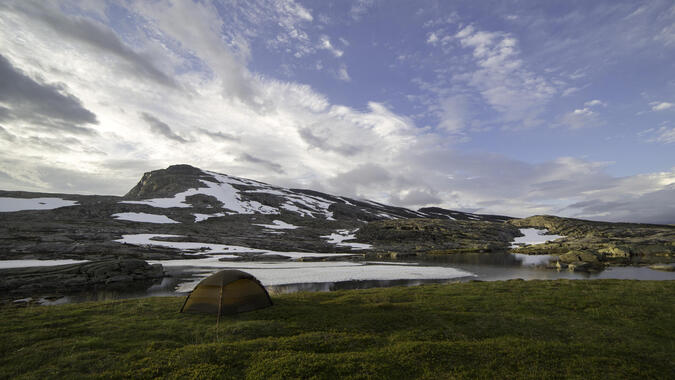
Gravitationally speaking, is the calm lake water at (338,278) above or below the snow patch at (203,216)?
below

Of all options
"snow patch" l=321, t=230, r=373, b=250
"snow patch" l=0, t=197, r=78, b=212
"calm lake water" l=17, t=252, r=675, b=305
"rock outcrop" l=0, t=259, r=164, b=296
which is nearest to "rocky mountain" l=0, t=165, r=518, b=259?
"snow patch" l=0, t=197, r=78, b=212

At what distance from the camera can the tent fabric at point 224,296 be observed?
1795 centimetres

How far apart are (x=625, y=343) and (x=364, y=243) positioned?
309ft

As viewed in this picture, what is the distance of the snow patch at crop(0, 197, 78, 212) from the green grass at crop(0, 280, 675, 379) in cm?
12063

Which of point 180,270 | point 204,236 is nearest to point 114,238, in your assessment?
point 204,236

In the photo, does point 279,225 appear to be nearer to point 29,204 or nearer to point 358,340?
point 29,204

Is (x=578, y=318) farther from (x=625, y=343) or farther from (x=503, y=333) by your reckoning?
(x=503, y=333)

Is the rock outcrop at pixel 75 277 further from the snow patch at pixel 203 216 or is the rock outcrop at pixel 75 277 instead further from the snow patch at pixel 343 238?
the snow patch at pixel 203 216

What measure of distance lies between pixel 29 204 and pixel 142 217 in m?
45.9

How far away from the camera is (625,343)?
13.3 meters

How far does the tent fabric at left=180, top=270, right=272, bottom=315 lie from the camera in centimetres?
1795

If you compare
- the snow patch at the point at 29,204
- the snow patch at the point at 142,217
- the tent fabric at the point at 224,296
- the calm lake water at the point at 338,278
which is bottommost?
the calm lake water at the point at 338,278

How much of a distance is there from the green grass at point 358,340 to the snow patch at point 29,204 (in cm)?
12063

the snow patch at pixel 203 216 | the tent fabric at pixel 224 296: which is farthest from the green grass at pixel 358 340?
the snow patch at pixel 203 216
